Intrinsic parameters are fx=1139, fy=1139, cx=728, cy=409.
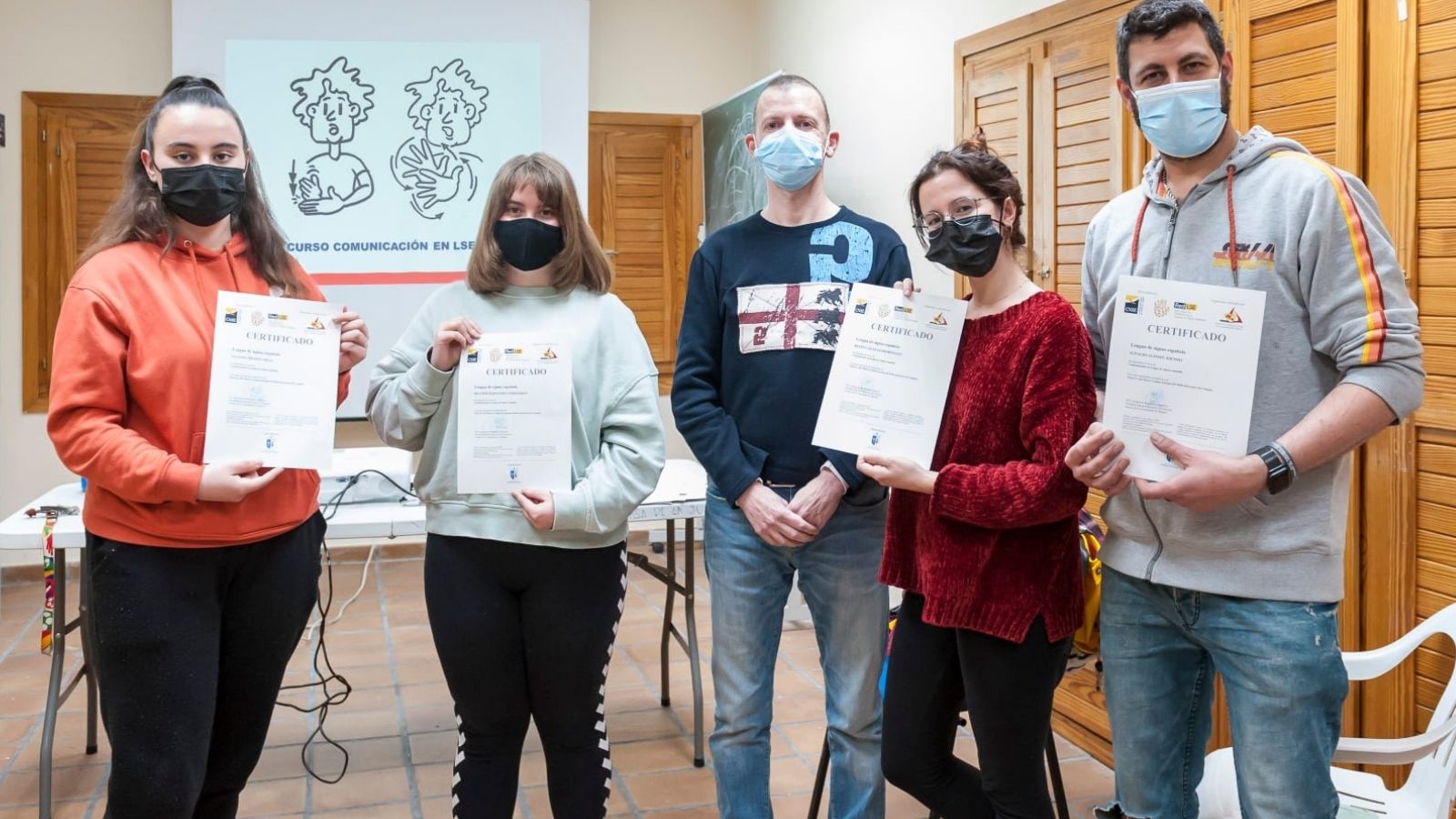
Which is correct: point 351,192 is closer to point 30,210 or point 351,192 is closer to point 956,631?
point 30,210

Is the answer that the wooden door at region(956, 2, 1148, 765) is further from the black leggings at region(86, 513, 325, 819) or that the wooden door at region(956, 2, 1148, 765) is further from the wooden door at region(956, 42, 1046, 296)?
the black leggings at region(86, 513, 325, 819)

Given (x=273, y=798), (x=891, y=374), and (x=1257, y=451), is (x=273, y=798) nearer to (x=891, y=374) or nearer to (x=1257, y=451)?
(x=891, y=374)

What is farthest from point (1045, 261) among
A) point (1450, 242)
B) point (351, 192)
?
point (351, 192)

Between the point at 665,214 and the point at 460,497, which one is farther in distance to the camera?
the point at 665,214

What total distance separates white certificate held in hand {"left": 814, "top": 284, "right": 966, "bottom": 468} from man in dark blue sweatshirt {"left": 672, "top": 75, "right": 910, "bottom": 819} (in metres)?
0.19

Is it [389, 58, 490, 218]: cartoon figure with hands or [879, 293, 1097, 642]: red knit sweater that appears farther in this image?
[389, 58, 490, 218]: cartoon figure with hands

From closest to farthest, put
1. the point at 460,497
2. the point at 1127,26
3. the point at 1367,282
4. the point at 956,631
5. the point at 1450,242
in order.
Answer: the point at 1367,282
the point at 1127,26
the point at 956,631
the point at 460,497
the point at 1450,242

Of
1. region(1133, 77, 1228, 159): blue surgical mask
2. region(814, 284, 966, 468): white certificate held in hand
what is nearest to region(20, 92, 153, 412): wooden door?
region(814, 284, 966, 468): white certificate held in hand

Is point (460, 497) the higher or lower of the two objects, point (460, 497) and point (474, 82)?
the lower

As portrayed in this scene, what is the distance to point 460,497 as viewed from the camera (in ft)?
6.56

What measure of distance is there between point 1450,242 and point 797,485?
4.40 feet

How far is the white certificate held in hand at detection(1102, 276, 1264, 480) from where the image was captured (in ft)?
4.92

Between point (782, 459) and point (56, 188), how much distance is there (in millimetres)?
4813

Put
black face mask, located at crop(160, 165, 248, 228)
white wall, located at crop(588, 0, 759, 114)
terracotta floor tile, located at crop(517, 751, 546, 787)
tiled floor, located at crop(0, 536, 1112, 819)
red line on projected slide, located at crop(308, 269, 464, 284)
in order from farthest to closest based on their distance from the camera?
1. white wall, located at crop(588, 0, 759, 114)
2. red line on projected slide, located at crop(308, 269, 464, 284)
3. terracotta floor tile, located at crop(517, 751, 546, 787)
4. tiled floor, located at crop(0, 536, 1112, 819)
5. black face mask, located at crop(160, 165, 248, 228)
